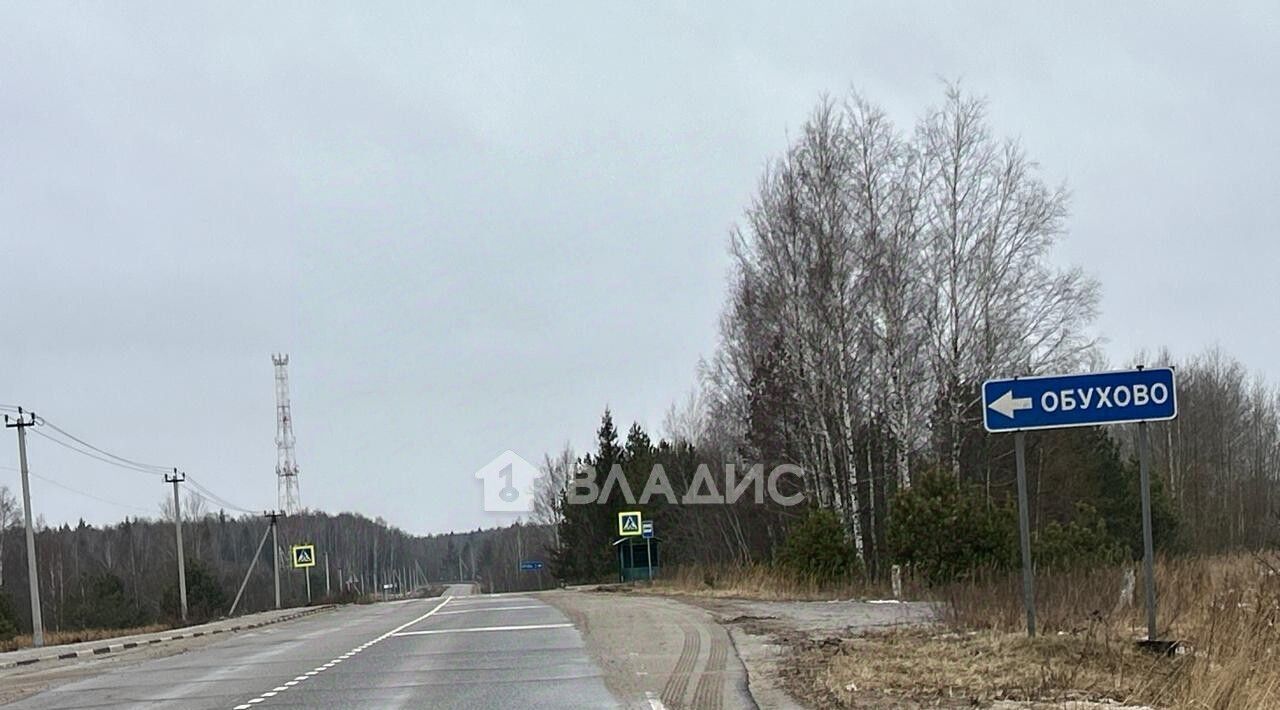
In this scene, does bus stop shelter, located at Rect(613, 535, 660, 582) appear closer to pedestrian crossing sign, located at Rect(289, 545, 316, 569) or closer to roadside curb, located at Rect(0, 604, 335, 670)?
pedestrian crossing sign, located at Rect(289, 545, 316, 569)

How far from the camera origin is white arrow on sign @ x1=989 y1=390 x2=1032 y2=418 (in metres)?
13.7

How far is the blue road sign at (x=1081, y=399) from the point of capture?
42.5 feet

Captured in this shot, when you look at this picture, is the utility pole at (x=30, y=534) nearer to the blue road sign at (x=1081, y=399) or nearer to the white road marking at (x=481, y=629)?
the white road marking at (x=481, y=629)

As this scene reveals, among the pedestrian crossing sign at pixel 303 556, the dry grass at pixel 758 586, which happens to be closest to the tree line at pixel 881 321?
the dry grass at pixel 758 586

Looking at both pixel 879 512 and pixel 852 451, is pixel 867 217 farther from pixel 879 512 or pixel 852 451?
pixel 879 512

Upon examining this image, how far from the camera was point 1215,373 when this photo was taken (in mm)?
79750

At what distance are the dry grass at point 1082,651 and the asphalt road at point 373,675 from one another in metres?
2.74

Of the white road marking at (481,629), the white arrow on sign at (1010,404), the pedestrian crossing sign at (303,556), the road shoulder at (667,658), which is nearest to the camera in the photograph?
the road shoulder at (667,658)

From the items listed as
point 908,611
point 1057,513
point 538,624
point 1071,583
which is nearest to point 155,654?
point 538,624

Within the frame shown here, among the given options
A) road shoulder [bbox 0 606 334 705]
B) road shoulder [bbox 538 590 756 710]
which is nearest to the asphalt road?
road shoulder [bbox 538 590 756 710]

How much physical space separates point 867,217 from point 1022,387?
2210cm

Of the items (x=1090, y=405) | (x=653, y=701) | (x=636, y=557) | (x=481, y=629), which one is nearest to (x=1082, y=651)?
(x=1090, y=405)

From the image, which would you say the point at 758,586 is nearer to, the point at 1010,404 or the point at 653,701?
the point at 1010,404

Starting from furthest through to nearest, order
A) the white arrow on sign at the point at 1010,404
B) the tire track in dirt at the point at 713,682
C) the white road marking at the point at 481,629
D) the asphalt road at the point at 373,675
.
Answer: the white road marking at the point at 481,629 < the white arrow on sign at the point at 1010,404 < the asphalt road at the point at 373,675 < the tire track in dirt at the point at 713,682
